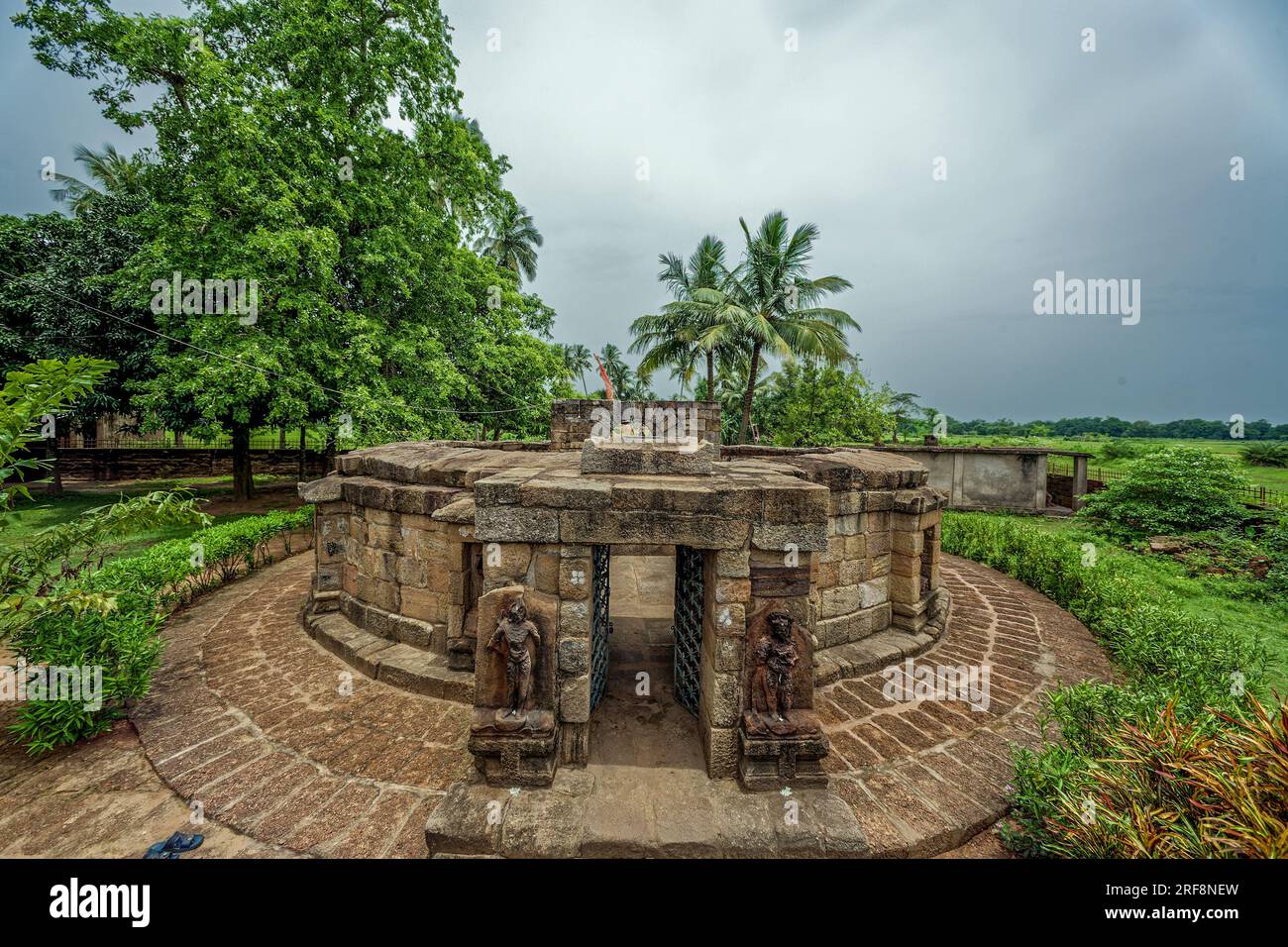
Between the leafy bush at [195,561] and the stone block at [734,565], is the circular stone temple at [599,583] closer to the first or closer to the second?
the stone block at [734,565]

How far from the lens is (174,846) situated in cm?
316

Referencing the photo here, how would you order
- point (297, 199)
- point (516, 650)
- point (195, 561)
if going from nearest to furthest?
point (516, 650), point (195, 561), point (297, 199)

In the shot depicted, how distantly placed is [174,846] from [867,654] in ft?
21.5

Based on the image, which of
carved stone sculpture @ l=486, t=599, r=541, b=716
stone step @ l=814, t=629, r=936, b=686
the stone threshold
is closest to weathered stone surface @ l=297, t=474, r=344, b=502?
carved stone sculpture @ l=486, t=599, r=541, b=716

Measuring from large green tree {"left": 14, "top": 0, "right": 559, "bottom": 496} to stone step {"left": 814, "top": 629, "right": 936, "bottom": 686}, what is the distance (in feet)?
33.6

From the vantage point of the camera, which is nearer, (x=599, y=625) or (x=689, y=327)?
(x=599, y=625)

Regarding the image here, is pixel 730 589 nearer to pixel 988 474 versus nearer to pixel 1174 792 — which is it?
pixel 1174 792

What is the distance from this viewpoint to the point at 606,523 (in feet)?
11.0

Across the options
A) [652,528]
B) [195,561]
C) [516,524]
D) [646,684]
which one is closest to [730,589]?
[652,528]

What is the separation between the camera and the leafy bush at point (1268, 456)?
2562 centimetres

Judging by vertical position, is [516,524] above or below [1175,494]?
above

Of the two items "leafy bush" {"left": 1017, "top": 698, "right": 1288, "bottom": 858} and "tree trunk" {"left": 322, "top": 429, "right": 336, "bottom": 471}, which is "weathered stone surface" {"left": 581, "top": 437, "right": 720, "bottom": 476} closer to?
"leafy bush" {"left": 1017, "top": 698, "right": 1288, "bottom": 858}

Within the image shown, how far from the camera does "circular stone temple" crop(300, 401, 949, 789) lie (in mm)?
3348

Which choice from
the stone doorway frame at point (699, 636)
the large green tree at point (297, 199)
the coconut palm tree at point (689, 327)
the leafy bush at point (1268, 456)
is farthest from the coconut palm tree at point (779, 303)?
the leafy bush at point (1268, 456)
